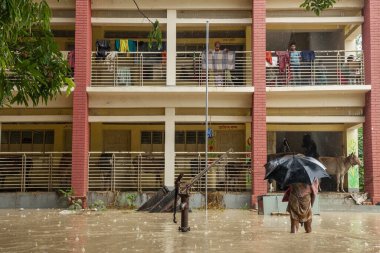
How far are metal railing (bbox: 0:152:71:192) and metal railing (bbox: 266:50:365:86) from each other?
7646 mm

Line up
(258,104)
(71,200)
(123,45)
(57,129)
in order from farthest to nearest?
1. (57,129)
2. (123,45)
3. (258,104)
4. (71,200)

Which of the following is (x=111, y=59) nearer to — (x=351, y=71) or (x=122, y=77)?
(x=122, y=77)

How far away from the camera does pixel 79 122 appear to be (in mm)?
17641

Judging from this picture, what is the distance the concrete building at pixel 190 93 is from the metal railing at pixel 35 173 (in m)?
0.05

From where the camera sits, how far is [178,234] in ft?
33.0

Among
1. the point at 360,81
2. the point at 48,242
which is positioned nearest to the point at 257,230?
the point at 48,242

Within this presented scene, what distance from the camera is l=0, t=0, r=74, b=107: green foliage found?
544 centimetres

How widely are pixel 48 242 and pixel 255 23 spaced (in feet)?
37.1

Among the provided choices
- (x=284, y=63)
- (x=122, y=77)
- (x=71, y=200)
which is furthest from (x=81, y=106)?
(x=284, y=63)

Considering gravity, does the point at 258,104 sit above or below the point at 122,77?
below

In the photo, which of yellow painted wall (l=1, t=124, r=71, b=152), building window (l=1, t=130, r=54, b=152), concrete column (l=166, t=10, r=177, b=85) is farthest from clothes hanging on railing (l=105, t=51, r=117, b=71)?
building window (l=1, t=130, r=54, b=152)

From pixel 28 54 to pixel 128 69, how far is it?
12.2m

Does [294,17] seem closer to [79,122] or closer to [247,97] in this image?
[247,97]

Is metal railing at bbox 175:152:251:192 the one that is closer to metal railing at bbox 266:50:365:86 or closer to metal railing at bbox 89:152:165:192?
metal railing at bbox 89:152:165:192
